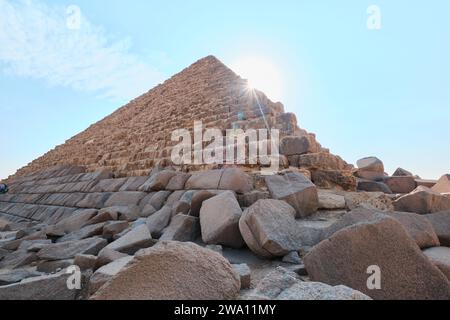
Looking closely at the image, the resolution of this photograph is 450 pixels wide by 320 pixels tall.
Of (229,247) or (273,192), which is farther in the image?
(273,192)

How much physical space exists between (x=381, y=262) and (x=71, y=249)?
2779 millimetres

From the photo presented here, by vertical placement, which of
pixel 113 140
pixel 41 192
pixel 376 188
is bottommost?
pixel 41 192

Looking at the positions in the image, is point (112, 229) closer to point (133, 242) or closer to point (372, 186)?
point (133, 242)

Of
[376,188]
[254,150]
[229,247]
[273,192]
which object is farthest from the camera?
[376,188]

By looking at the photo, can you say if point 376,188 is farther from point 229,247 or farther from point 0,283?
point 0,283

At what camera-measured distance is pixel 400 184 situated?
5125 mm

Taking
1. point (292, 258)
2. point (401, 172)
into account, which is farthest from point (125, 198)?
point (401, 172)

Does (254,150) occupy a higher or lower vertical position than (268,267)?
higher

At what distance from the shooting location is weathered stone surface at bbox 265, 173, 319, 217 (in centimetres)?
245

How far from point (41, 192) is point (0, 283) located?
8.18m

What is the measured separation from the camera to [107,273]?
5.20 ft

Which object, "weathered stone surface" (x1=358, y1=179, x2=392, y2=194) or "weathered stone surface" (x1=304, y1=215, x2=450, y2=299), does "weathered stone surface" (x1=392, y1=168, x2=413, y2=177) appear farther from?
"weathered stone surface" (x1=304, y1=215, x2=450, y2=299)

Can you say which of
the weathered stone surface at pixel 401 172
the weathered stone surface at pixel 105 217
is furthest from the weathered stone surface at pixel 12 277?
the weathered stone surface at pixel 401 172
